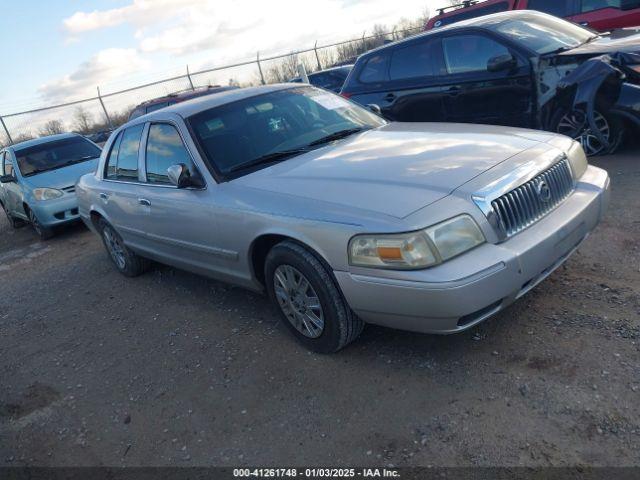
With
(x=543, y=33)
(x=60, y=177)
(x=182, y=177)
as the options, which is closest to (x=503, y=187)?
(x=182, y=177)

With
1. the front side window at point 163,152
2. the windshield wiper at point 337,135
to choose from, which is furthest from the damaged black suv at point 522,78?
the front side window at point 163,152

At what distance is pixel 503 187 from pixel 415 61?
4655 mm

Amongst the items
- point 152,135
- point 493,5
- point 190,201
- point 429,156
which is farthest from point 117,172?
point 493,5

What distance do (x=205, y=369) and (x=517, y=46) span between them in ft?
16.2

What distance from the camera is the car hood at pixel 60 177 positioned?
28.2ft

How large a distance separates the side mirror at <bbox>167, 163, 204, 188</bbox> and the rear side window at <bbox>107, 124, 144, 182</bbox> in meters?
1.10

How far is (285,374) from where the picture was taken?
134 inches

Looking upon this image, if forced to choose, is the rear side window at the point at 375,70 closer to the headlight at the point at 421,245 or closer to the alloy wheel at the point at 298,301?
the alloy wheel at the point at 298,301

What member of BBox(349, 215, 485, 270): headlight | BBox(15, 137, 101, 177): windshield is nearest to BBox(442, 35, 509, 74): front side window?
BBox(349, 215, 485, 270): headlight

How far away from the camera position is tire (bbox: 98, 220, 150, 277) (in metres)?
5.59

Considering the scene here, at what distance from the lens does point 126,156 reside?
5039 millimetres

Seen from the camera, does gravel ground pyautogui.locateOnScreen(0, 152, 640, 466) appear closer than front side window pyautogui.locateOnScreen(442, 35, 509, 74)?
Yes

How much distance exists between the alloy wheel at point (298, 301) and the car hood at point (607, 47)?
14.8ft

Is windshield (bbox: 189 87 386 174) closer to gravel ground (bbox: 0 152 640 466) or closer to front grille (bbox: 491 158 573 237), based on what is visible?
gravel ground (bbox: 0 152 640 466)
